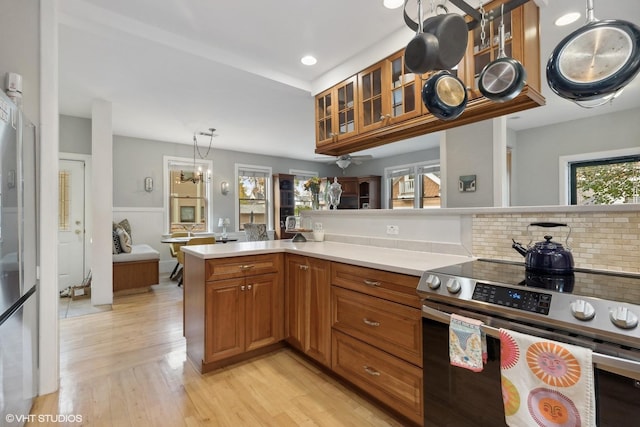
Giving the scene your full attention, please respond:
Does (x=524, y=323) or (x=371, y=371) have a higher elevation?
(x=524, y=323)

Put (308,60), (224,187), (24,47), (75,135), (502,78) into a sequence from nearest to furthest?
(502,78), (24,47), (308,60), (75,135), (224,187)

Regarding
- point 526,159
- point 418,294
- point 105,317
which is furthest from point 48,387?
point 526,159

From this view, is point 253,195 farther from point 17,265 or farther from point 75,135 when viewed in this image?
point 17,265

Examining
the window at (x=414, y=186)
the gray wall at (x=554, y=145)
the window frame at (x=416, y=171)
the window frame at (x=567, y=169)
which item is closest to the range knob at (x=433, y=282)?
the window frame at (x=567, y=169)

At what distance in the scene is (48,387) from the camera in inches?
77.1

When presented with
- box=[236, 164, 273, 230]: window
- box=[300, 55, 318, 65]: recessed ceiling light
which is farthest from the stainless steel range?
box=[236, 164, 273, 230]: window

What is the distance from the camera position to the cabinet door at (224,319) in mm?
2111

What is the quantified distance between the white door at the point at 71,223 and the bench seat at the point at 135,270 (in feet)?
2.93

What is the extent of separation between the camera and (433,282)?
137 centimetres

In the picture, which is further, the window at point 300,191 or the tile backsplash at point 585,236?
the window at point 300,191

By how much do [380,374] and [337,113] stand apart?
7.18ft

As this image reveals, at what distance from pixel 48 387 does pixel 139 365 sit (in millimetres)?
518

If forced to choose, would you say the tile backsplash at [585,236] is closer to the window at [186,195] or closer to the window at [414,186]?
the window at [414,186]

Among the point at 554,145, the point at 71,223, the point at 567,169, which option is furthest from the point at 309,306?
the point at 71,223
